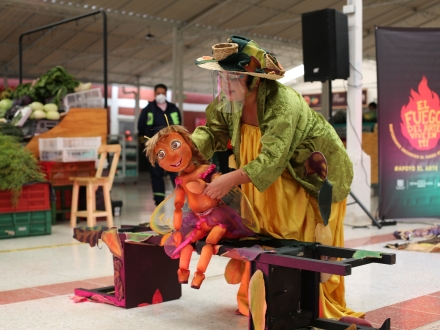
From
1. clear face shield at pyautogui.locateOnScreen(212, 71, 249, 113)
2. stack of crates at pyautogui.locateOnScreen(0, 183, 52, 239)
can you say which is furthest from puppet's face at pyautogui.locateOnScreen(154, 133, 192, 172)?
stack of crates at pyautogui.locateOnScreen(0, 183, 52, 239)

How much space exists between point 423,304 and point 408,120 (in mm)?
3644

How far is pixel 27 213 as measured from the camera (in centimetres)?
588

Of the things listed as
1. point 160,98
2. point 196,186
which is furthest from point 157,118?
point 196,186

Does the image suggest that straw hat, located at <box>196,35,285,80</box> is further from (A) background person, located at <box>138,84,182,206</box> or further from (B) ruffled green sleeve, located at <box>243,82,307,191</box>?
(A) background person, located at <box>138,84,182,206</box>

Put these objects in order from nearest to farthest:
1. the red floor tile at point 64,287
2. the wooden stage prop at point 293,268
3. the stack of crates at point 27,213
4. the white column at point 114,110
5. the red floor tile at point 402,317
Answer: the wooden stage prop at point 293,268
the red floor tile at point 402,317
the red floor tile at point 64,287
the stack of crates at point 27,213
the white column at point 114,110

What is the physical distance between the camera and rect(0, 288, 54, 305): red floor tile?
→ 3.33m

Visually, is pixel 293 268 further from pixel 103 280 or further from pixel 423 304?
pixel 103 280

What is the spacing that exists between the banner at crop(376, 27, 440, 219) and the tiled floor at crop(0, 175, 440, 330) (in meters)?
1.54

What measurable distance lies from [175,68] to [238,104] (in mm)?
13654

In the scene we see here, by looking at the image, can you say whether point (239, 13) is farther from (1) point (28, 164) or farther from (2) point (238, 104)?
(2) point (238, 104)

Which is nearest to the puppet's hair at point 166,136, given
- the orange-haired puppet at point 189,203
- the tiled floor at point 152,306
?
the orange-haired puppet at point 189,203

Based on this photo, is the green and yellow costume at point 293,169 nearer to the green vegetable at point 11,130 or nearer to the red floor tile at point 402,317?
the red floor tile at point 402,317

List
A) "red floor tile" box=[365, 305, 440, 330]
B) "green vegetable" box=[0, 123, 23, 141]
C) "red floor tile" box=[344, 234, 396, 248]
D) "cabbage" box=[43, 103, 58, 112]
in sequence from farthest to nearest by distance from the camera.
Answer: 1. "cabbage" box=[43, 103, 58, 112]
2. "green vegetable" box=[0, 123, 23, 141]
3. "red floor tile" box=[344, 234, 396, 248]
4. "red floor tile" box=[365, 305, 440, 330]

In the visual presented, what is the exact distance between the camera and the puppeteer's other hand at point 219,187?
8.38ft
